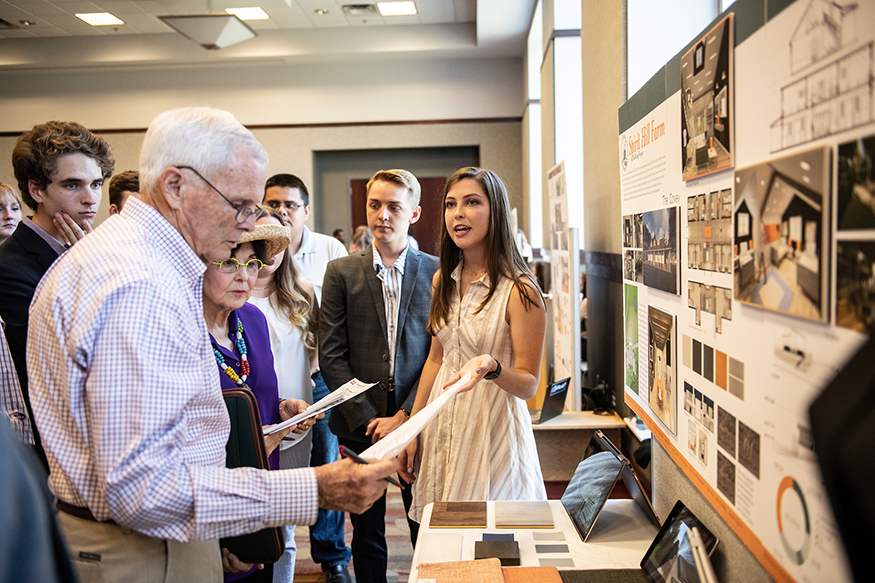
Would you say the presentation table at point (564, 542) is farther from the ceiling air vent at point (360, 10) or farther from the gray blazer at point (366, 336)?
the ceiling air vent at point (360, 10)

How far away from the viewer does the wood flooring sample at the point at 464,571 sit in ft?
3.93

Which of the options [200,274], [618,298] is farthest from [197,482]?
[618,298]

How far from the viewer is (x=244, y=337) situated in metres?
1.81

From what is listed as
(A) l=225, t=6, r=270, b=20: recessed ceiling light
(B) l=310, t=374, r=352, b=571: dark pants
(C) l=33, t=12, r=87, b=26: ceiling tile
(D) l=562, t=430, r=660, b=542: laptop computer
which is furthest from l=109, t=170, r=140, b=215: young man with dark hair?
(C) l=33, t=12, r=87, b=26: ceiling tile

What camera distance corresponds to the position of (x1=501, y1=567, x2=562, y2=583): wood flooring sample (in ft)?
3.93

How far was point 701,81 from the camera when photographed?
106cm

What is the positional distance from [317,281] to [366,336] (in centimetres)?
97

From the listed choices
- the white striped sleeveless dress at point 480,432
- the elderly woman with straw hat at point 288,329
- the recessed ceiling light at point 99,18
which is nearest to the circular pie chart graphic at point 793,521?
the white striped sleeveless dress at point 480,432

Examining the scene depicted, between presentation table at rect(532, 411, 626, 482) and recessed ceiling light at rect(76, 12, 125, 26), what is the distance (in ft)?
25.1

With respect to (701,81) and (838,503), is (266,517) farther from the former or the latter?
(701,81)

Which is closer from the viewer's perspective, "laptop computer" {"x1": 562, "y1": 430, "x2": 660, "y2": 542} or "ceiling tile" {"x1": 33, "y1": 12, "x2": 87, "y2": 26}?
"laptop computer" {"x1": 562, "y1": 430, "x2": 660, "y2": 542}

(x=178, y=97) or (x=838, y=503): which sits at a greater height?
(x=178, y=97)

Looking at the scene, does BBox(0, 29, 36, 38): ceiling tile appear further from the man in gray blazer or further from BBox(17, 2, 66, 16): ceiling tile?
the man in gray blazer

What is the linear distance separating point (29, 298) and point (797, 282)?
2.01 metres
